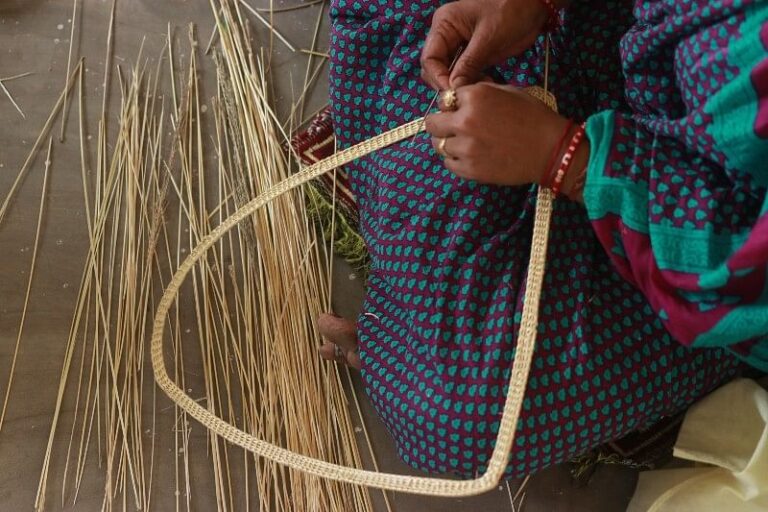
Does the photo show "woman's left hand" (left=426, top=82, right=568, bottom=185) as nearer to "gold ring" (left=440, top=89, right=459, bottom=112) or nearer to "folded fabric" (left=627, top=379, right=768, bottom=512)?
"gold ring" (left=440, top=89, right=459, bottom=112)

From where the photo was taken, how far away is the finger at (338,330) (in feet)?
3.96

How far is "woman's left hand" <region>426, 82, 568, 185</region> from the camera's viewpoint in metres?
0.87

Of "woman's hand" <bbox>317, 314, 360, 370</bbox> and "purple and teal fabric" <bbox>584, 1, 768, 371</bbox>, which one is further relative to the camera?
"woman's hand" <bbox>317, 314, 360, 370</bbox>

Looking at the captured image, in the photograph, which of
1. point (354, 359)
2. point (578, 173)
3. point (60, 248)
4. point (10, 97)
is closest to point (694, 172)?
point (578, 173)

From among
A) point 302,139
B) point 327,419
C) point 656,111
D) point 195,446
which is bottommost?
point 195,446

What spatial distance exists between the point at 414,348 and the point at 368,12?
575mm

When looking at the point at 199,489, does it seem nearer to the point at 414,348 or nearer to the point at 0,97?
the point at 414,348

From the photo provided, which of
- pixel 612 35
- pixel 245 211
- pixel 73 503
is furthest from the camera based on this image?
pixel 73 503

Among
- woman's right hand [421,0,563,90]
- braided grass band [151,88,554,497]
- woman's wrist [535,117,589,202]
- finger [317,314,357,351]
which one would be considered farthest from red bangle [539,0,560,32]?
finger [317,314,357,351]

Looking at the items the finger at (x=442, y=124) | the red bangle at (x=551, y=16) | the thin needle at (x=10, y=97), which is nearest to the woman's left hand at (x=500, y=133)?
the finger at (x=442, y=124)

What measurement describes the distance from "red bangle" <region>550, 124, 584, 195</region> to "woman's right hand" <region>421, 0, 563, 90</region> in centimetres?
17

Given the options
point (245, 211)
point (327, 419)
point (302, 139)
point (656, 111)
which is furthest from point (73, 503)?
point (656, 111)

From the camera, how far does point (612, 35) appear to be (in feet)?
3.40

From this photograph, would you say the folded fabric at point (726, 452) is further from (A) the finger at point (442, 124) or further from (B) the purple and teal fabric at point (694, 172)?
(A) the finger at point (442, 124)
